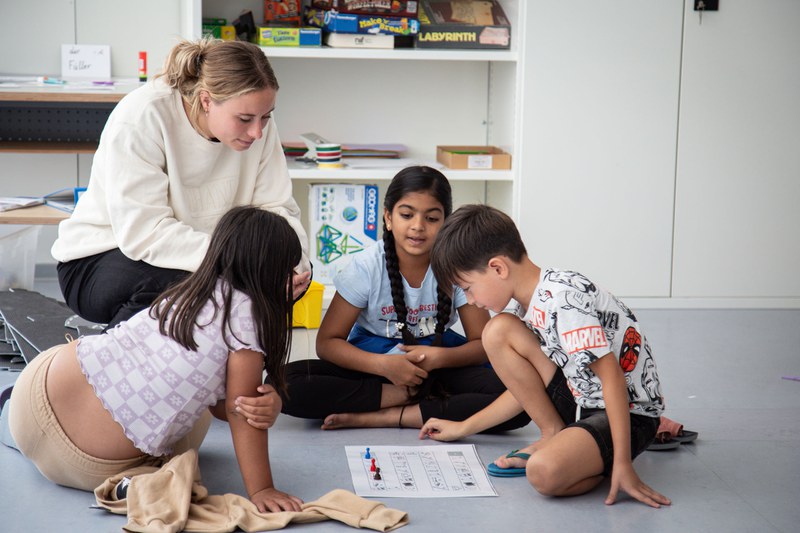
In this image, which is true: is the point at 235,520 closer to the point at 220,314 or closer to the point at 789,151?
the point at 220,314

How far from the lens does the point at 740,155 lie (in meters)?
3.33

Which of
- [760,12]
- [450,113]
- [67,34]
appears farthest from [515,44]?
[67,34]

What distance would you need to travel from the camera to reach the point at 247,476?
1.67 metres

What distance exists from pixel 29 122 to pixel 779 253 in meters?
2.71

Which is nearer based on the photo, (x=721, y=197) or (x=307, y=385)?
(x=307, y=385)

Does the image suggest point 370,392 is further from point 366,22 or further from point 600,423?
point 366,22

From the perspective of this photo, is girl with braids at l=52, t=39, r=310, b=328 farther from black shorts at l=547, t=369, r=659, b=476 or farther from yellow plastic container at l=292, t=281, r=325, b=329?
yellow plastic container at l=292, t=281, r=325, b=329

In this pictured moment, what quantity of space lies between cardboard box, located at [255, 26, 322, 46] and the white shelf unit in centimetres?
31

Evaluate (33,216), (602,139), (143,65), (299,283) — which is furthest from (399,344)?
(143,65)

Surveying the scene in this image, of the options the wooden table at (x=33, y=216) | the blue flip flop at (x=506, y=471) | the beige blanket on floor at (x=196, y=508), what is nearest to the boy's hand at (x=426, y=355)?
the blue flip flop at (x=506, y=471)

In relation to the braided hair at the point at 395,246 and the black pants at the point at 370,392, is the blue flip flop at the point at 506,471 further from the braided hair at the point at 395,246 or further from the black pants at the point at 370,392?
the braided hair at the point at 395,246

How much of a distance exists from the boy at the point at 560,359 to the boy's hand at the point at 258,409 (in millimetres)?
427

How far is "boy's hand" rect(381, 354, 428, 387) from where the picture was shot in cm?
213

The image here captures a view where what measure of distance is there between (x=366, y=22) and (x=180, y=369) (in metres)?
1.93
